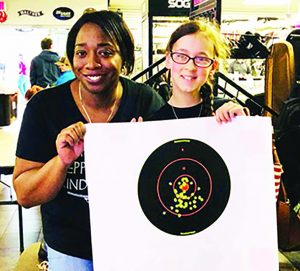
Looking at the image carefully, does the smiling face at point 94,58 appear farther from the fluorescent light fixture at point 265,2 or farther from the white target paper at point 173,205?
the fluorescent light fixture at point 265,2

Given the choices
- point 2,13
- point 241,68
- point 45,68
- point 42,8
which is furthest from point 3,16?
point 241,68

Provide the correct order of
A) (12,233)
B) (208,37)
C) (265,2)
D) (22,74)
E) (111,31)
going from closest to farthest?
(111,31)
(208,37)
(12,233)
(265,2)
(22,74)

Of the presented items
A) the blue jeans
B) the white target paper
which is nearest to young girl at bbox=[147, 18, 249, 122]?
the white target paper

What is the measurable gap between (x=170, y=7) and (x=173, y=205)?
144 inches

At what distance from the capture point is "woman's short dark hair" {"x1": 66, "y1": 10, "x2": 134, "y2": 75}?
123 cm

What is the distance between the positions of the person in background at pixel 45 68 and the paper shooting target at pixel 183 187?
5.71 m

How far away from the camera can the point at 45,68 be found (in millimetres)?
6598

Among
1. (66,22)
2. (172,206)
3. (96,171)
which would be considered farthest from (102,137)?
(66,22)

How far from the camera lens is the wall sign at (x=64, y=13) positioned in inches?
346

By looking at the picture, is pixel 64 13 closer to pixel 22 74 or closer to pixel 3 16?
pixel 3 16

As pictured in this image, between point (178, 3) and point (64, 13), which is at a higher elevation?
point (64, 13)

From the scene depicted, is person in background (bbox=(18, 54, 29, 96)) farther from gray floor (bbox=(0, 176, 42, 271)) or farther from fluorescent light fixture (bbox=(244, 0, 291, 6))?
gray floor (bbox=(0, 176, 42, 271))

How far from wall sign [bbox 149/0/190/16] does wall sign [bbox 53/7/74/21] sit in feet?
15.1

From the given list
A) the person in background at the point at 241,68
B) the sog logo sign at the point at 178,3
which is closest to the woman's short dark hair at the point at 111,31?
the sog logo sign at the point at 178,3
